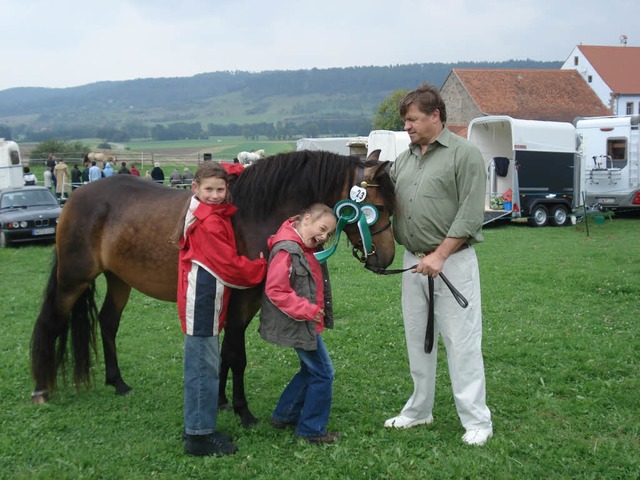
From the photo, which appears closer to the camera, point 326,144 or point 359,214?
point 359,214

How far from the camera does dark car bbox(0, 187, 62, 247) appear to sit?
46.5 ft

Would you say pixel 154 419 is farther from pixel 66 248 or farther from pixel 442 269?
pixel 442 269

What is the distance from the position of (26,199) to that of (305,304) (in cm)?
1416

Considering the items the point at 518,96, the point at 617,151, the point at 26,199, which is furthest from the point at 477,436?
the point at 518,96

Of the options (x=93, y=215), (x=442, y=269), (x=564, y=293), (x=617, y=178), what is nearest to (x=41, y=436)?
(x=93, y=215)

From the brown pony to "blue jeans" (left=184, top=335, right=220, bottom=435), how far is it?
37cm

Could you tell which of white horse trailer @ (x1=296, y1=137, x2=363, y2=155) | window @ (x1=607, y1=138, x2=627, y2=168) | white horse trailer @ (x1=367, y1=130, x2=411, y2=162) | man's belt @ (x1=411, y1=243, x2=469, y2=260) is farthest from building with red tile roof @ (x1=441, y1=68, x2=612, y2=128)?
man's belt @ (x1=411, y1=243, x2=469, y2=260)

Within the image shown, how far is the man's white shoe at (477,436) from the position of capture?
150 inches

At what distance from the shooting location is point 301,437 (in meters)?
3.97

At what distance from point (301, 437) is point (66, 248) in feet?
8.12

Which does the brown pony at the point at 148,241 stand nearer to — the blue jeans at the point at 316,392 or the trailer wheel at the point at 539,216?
the blue jeans at the point at 316,392

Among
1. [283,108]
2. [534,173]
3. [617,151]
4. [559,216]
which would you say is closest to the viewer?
[534,173]

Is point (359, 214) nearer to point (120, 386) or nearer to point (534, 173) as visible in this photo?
point (120, 386)

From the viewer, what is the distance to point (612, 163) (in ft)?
63.1
